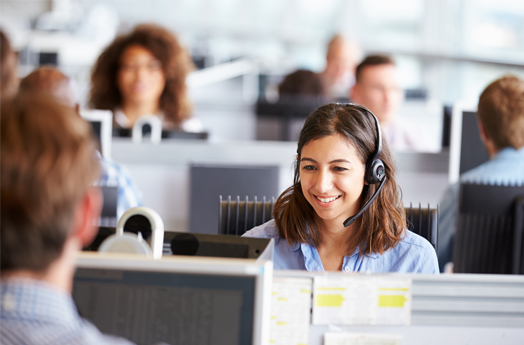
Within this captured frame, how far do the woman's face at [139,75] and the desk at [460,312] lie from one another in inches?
87.4

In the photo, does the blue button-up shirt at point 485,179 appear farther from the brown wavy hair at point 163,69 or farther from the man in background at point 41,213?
the brown wavy hair at point 163,69

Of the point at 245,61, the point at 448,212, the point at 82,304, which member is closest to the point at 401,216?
the point at 448,212

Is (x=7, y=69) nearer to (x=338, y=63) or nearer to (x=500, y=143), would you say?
(x=500, y=143)

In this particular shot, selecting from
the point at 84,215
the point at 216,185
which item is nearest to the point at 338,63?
the point at 216,185

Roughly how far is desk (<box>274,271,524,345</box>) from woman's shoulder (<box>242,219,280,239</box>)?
443 mm

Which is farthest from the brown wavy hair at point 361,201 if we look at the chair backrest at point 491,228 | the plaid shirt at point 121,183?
the plaid shirt at point 121,183

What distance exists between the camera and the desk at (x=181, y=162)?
232 cm

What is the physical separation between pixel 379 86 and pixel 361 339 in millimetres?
2138

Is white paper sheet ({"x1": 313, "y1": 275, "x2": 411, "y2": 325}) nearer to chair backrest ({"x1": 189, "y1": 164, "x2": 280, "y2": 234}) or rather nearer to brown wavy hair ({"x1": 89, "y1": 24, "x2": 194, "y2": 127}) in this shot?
chair backrest ({"x1": 189, "y1": 164, "x2": 280, "y2": 234})

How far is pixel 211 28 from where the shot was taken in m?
9.66

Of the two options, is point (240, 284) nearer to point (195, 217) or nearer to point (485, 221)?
point (485, 221)

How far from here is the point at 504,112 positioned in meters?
1.92

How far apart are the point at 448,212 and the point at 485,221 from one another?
30 cm

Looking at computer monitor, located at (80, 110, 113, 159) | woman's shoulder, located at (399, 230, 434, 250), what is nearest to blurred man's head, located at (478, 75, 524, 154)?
woman's shoulder, located at (399, 230, 434, 250)
